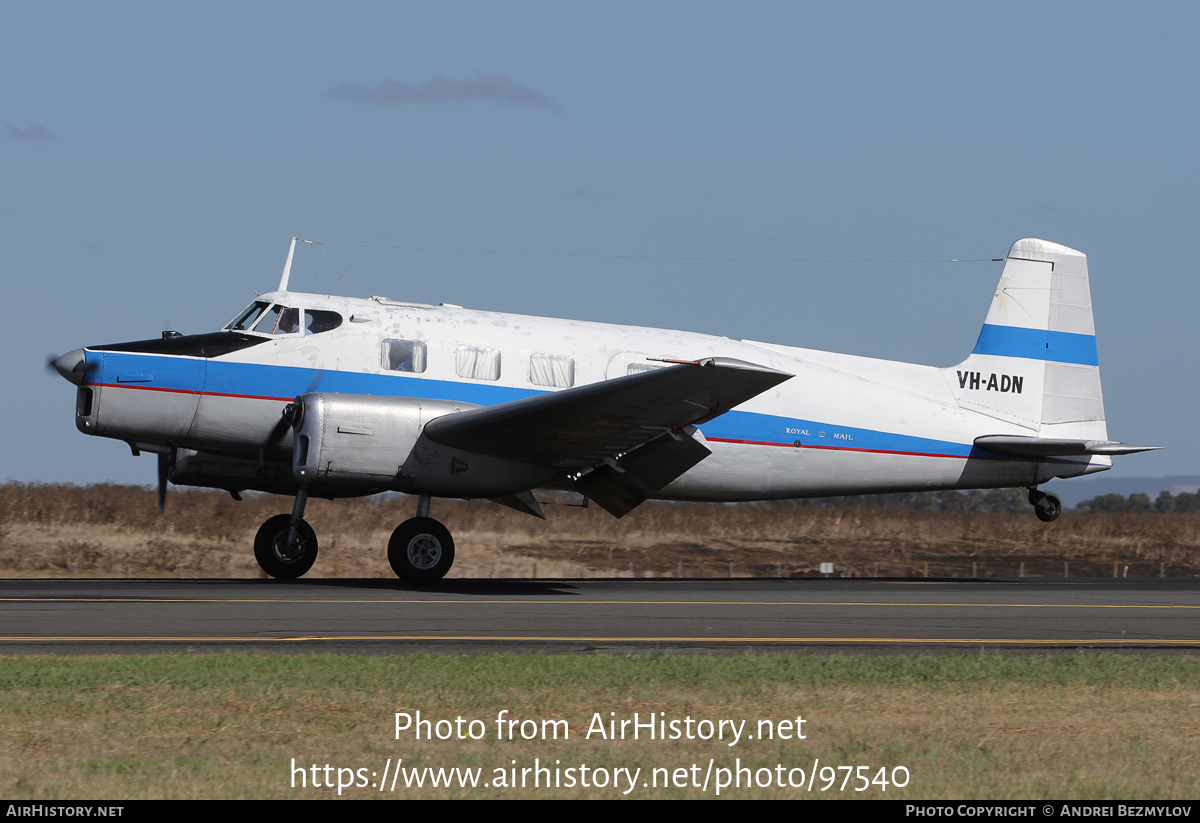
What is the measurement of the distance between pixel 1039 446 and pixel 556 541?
525 inches

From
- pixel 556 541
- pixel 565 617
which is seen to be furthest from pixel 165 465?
pixel 556 541

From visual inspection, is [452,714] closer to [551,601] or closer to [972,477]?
[551,601]

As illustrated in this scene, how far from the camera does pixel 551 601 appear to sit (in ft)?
54.9

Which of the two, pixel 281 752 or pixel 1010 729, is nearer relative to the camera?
pixel 281 752

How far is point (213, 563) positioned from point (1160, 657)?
23.5m

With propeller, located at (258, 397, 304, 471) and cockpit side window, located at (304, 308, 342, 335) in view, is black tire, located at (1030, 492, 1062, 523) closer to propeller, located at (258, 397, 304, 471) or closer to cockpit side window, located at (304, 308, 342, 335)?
cockpit side window, located at (304, 308, 342, 335)

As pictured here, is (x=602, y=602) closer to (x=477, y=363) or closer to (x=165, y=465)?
(x=477, y=363)

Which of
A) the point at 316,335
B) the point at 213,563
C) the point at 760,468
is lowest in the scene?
the point at 213,563

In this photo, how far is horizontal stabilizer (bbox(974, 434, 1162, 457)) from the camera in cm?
2255

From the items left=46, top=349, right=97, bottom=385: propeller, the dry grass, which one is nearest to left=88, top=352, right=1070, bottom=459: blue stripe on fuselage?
left=46, top=349, right=97, bottom=385: propeller

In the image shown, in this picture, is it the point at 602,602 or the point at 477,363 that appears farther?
the point at 477,363

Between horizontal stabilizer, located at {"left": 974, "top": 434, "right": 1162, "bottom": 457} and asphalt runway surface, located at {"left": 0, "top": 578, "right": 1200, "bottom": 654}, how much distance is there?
3.21 metres

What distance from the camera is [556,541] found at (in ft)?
105
